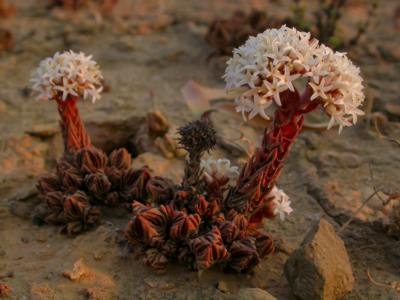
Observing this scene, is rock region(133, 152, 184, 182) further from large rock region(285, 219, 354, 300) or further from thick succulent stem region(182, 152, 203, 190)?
large rock region(285, 219, 354, 300)

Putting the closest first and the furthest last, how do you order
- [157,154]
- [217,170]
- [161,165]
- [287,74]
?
[287,74] → [217,170] → [161,165] → [157,154]

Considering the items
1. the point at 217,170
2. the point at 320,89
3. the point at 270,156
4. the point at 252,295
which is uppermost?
the point at 320,89

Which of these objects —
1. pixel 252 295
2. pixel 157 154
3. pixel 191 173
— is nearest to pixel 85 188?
pixel 191 173

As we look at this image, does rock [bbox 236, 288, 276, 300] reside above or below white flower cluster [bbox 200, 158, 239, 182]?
below

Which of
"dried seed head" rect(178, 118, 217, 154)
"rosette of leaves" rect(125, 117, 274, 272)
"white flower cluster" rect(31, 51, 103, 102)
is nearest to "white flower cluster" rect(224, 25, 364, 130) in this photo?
"dried seed head" rect(178, 118, 217, 154)

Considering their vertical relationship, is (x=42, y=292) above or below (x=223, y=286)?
below

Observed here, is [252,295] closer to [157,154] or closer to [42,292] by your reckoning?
[42,292]

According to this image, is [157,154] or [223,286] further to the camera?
[157,154]
